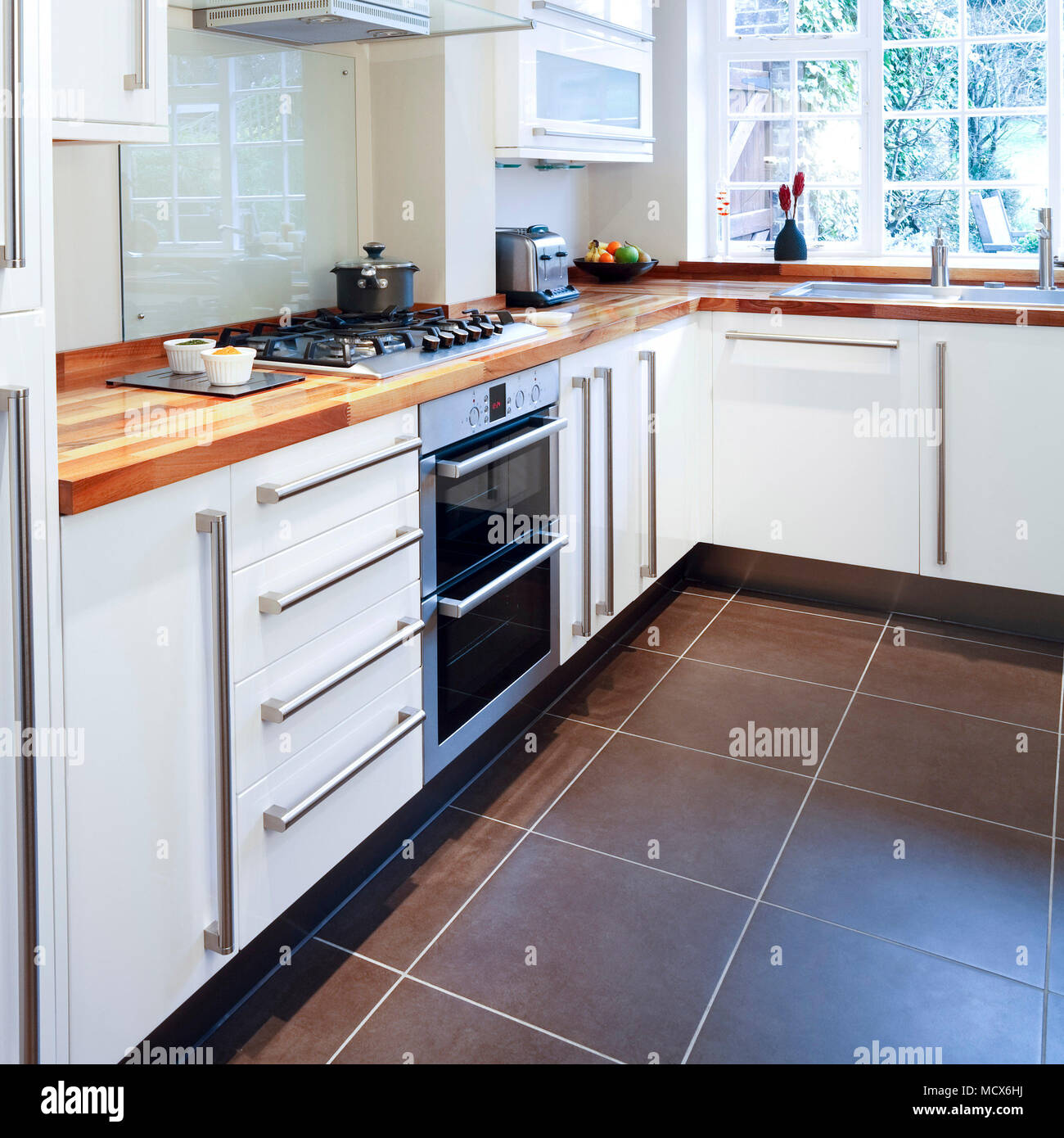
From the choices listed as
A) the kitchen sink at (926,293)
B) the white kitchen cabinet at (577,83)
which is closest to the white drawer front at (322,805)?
the white kitchen cabinet at (577,83)

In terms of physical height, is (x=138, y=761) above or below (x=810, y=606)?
above

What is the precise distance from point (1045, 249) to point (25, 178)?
2.91 meters

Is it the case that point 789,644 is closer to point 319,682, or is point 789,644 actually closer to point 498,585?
point 498,585

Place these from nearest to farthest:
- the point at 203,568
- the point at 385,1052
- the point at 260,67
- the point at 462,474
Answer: the point at 203,568 < the point at 385,1052 < the point at 462,474 < the point at 260,67

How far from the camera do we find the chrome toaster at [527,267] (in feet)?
9.75

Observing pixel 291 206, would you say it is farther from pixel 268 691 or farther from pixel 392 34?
pixel 268 691

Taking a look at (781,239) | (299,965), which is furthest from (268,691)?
(781,239)

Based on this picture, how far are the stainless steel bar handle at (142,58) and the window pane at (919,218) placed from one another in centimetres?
289

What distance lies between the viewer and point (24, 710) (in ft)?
3.85

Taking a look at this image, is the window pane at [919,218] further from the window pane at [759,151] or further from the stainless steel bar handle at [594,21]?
the stainless steel bar handle at [594,21]

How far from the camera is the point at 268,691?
5.32 feet

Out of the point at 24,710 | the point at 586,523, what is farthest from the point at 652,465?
the point at 24,710

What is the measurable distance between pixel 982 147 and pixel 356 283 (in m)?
2.33

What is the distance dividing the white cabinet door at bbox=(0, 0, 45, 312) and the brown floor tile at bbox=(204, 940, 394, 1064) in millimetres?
1091
